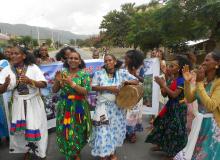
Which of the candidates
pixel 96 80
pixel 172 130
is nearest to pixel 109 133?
pixel 96 80

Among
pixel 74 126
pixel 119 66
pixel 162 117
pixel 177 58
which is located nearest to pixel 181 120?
pixel 162 117

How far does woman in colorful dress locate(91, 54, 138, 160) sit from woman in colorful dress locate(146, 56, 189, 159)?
23.8 inches

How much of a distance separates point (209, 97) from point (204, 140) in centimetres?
61

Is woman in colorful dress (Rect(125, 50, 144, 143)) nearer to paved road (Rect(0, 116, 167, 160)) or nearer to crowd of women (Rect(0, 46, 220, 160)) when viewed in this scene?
paved road (Rect(0, 116, 167, 160))

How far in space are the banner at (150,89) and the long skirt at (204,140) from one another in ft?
8.17

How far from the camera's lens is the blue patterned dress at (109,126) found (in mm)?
4398

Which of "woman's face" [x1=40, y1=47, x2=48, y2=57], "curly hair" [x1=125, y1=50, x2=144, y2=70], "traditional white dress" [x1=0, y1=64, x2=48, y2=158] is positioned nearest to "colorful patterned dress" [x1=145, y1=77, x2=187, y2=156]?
"curly hair" [x1=125, y1=50, x2=144, y2=70]

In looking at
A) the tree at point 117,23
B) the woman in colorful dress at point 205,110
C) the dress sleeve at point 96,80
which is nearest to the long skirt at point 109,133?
the dress sleeve at point 96,80

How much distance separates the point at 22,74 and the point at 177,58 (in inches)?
89.7

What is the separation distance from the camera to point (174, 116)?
15.6 feet

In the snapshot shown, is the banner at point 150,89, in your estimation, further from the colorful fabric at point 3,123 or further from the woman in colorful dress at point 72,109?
the colorful fabric at point 3,123

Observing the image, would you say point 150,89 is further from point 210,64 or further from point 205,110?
point 210,64

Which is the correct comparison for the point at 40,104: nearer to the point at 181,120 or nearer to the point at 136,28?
the point at 181,120

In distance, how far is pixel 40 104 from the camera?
4.49 m
